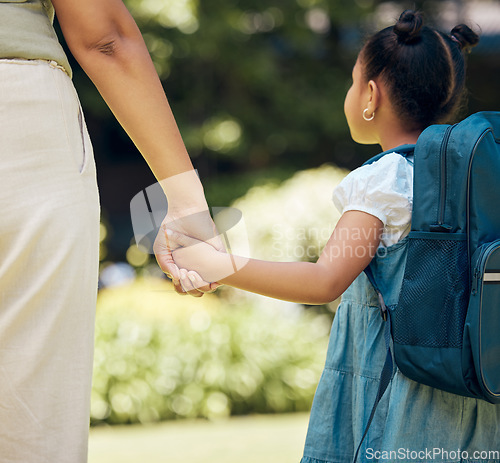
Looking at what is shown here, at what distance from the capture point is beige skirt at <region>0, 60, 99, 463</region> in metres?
1.27

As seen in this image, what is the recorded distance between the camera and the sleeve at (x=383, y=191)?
5.84 ft

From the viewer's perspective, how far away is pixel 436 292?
5.54 feet

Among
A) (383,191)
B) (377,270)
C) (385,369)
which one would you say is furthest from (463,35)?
(385,369)

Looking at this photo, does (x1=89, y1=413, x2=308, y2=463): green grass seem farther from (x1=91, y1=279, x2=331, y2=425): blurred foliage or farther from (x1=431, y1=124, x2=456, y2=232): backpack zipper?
(x1=431, y1=124, x2=456, y2=232): backpack zipper

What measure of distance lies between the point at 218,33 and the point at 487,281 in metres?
7.72

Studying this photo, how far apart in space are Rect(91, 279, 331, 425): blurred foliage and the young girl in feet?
10.4

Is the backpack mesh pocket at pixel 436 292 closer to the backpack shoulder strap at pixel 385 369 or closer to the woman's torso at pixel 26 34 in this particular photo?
the backpack shoulder strap at pixel 385 369

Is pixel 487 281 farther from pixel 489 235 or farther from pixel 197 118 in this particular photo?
pixel 197 118

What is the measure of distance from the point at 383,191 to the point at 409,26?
53cm

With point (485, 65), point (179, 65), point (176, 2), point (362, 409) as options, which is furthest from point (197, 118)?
point (362, 409)

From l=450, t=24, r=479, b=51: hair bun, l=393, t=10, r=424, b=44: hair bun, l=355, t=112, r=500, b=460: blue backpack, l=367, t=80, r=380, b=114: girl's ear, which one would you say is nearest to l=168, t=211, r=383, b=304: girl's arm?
l=355, t=112, r=500, b=460: blue backpack

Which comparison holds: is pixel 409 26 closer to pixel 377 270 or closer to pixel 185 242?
pixel 377 270

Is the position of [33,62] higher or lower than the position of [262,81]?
lower

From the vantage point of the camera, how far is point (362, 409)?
1.85 metres
